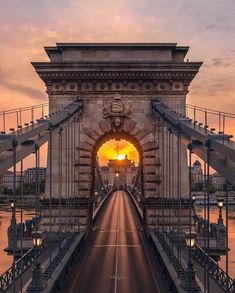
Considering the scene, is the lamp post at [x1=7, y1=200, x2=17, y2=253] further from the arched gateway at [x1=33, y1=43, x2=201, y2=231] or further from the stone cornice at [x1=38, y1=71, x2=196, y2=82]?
the stone cornice at [x1=38, y1=71, x2=196, y2=82]

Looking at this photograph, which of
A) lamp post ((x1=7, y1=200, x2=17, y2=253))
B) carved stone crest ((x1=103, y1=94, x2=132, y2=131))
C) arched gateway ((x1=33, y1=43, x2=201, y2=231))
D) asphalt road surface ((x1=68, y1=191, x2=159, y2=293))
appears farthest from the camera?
carved stone crest ((x1=103, y1=94, x2=132, y2=131))

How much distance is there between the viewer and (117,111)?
37.0m

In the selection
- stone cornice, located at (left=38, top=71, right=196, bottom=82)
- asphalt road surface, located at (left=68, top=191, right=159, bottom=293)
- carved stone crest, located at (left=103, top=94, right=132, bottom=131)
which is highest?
stone cornice, located at (left=38, top=71, right=196, bottom=82)

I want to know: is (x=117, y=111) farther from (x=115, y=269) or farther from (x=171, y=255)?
(x=171, y=255)

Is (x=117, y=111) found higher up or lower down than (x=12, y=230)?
higher up

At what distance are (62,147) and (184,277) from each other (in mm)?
17747

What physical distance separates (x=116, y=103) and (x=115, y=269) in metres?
12.0

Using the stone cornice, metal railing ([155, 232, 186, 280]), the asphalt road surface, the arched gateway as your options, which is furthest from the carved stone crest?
the asphalt road surface

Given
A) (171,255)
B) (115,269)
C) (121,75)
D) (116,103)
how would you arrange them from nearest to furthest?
1. (171,255)
2. (115,269)
3. (121,75)
4. (116,103)

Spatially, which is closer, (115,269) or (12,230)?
(115,269)

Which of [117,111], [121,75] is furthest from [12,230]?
[121,75]

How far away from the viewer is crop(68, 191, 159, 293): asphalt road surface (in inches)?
982

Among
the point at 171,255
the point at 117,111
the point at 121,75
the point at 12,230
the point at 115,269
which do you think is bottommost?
the point at 115,269

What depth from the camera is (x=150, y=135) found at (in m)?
37.1
